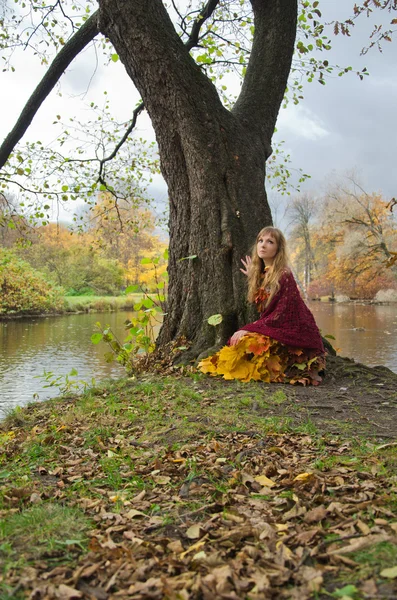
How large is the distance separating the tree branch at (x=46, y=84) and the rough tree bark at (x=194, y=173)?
1.31 metres

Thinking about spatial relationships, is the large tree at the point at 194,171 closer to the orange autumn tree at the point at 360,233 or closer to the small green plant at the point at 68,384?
the small green plant at the point at 68,384

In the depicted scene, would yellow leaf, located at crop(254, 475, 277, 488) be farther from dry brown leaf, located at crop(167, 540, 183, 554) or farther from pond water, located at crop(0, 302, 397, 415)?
pond water, located at crop(0, 302, 397, 415)

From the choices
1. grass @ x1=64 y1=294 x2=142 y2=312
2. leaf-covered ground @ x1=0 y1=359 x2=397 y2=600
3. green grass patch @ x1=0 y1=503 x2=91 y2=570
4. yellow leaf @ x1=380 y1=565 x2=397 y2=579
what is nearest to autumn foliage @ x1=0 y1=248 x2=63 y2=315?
grass @ x1=64 y1=294 x2=142 y2=312

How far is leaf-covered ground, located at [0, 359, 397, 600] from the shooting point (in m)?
1.62

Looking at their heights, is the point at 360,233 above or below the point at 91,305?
above

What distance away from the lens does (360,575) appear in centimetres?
158

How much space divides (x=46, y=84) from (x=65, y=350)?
636 cm

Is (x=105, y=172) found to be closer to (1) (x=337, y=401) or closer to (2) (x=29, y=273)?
(1) (x=337, y=401)

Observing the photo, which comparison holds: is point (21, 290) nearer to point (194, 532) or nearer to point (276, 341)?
point (276, 341)

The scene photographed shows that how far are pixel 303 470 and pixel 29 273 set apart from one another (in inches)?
754

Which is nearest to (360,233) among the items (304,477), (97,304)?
(97,304)

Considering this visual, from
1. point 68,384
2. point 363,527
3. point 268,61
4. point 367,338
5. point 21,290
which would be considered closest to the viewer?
point 363,527

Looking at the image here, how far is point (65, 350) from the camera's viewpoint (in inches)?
447

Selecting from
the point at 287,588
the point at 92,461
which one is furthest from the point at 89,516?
the point at 287,588
